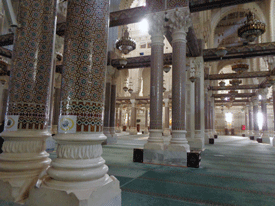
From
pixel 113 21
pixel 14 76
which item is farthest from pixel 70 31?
pixel 113 21

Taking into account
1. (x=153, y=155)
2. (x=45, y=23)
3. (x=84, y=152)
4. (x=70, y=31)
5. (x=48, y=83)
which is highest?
(x=45, y=23)

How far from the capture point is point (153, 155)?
5.38m

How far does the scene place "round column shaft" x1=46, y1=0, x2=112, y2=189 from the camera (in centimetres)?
176

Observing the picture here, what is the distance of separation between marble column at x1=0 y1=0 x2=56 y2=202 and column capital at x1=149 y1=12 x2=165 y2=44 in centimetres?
359

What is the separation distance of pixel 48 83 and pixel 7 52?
308 inches

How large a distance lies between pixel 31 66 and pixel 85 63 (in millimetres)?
956

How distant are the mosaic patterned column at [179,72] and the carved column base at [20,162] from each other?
3.76 meters

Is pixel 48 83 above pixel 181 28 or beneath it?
beneath

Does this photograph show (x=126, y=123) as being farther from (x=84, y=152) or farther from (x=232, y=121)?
(x=84, y=152)

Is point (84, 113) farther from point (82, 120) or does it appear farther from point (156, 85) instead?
point (156, 85)

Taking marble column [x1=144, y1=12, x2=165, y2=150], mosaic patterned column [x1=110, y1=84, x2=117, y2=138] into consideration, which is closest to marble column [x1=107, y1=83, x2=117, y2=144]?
mosaic patterned column [x1=110, y1=84, x2=117, y2=138]

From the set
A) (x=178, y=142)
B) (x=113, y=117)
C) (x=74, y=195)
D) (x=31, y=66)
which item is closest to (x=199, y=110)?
(x=178, y=142)

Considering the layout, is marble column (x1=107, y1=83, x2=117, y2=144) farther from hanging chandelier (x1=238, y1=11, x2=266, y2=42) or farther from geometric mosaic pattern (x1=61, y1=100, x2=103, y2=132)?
geometric mosaic pattern (x1=61, y1=100, x2=103, y2=132)

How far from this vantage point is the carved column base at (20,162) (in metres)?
2.03
